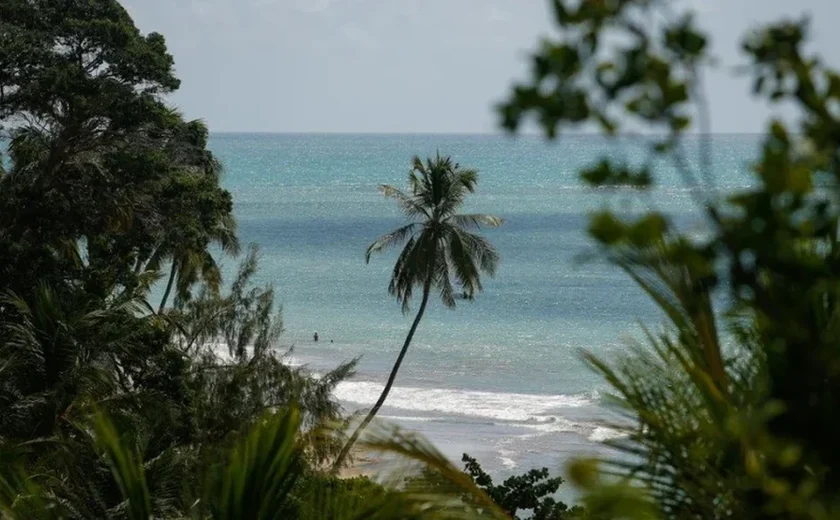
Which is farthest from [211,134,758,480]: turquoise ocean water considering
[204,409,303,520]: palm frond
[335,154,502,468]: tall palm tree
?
[335,154,502,468]: tall palm tree

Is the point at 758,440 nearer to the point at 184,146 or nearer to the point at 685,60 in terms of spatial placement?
the point at 685,60

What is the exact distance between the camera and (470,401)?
1663 inches

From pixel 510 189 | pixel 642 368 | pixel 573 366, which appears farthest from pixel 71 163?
pixel 510 189

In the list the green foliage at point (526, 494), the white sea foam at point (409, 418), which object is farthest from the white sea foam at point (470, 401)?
the green foliage at point (526, 494)

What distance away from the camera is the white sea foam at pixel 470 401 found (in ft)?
132

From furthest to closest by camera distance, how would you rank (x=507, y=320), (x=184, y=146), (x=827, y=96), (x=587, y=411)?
1. (x=507, y=320)
2. (x=587, y=411)
3. (x=184, y=146)
4. (x=827, y=96)

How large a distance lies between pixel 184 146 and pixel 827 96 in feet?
66.8

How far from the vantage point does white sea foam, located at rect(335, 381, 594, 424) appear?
40.3 metres

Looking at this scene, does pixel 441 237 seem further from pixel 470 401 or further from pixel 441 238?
pixel 470 401

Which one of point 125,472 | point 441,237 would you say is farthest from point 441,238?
point 125,472

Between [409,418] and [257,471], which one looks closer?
[257,471]

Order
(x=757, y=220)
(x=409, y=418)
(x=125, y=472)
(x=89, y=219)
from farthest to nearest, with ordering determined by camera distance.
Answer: (x=409, y=418) → (x=89, y=219) → (x=125, y=472) → (x=757, y=220)

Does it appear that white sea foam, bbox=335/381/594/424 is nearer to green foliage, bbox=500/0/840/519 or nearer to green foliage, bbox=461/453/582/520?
green foliage, bbox=461/453/582/520

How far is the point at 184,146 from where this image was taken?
71.1ft
